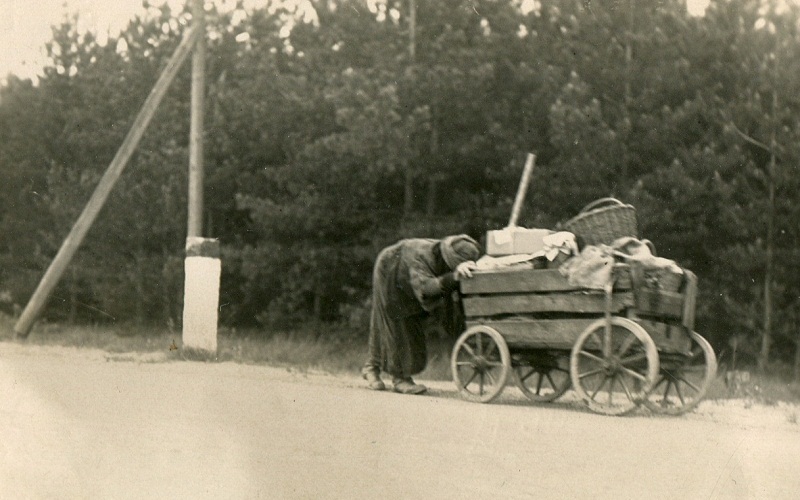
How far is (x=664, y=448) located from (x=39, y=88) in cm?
2236

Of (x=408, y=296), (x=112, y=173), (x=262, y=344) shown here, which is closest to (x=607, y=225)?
(x=408, y=296)

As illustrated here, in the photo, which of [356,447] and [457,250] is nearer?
[356,447]

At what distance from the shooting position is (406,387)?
37.1 ft

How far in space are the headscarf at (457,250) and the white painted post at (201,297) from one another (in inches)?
219

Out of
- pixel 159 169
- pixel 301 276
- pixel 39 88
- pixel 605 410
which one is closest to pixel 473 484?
pixel 605 410

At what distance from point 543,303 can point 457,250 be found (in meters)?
1.44

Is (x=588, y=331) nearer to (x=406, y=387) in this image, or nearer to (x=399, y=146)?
(x=406, y=387)

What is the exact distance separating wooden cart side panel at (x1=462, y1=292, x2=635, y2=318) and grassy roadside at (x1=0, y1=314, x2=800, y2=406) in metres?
2.87

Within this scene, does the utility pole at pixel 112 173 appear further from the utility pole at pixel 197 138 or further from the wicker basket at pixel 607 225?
the wicker basket at pixel 607 225

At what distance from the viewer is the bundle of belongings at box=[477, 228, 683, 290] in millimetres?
9508

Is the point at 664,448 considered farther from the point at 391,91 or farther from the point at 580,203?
the point at 391,91

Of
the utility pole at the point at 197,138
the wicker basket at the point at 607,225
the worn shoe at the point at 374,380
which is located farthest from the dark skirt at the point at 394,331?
the utility pole at the point at 197,138

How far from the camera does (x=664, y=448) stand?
7.38m

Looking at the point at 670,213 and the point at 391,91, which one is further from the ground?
the point at 391,91
